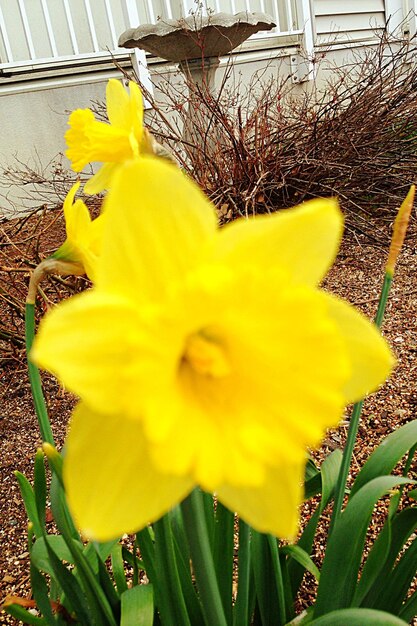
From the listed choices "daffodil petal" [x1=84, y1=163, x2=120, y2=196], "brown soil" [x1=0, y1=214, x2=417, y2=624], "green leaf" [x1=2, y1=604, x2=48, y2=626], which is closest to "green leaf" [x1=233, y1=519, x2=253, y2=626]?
"green leaf" [x1=2, y1=604, x2=48, y2=626]

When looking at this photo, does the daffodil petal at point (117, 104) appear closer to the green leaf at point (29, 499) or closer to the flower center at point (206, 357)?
the flower center at point (206, 357)

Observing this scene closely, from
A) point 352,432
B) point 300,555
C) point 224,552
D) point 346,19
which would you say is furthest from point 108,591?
point 346,19

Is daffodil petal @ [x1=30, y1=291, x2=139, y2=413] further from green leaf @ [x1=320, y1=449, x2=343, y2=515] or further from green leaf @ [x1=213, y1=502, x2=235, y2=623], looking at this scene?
green leaf @ [x1=320, y1=449, x2=343, y2=515]

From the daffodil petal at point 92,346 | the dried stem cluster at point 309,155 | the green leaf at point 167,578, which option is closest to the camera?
the daffodil petal at point 92,346

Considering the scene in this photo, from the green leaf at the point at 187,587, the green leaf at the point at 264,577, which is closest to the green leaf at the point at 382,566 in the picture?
the green leaf at the point at 264,577

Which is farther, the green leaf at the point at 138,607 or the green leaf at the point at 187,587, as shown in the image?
the green leaf at the point at 187,587

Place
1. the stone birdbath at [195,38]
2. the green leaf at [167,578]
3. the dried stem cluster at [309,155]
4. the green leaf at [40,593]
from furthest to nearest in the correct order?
the stone birdbath at [195,38], the dried stem cluster at [309,155], the green leaf at [40,593], the green leaf at [167,578]

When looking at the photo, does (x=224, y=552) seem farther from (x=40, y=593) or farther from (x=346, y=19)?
(x=346, y=19)
